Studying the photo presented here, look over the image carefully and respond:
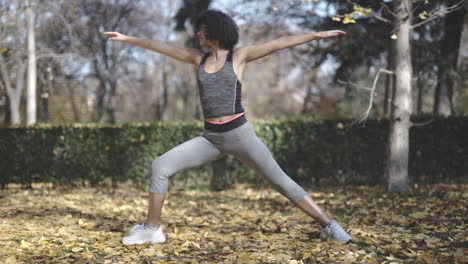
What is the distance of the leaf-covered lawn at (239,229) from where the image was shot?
326cm

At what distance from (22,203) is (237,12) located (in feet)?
28.6

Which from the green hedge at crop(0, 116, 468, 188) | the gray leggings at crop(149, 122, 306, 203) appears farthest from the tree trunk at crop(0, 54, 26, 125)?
the gray leggings at crop(149, 122, 306, 203)

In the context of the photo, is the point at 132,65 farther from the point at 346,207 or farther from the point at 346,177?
the point at 346,207

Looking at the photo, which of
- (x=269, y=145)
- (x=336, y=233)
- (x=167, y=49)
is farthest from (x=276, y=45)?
(x=269, y=145)

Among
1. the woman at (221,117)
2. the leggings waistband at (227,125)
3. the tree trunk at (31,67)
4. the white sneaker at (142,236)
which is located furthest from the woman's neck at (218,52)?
the tree trunk at (31,67)

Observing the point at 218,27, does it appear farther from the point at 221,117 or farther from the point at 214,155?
the point at 214,155

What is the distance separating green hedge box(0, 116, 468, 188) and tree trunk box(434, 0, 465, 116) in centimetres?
238

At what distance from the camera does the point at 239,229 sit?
4469 millimetres

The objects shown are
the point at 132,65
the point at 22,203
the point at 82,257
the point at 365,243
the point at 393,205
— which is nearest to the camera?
the point at 82,257

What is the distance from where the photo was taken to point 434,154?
813 centimetres

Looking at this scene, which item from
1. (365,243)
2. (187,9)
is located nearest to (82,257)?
(365,243)

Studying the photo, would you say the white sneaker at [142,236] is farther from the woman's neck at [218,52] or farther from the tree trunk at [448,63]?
the tree trunk at [448,63]

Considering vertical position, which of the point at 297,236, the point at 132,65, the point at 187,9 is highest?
the point at 187,9

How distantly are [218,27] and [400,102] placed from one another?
13.2 ft
